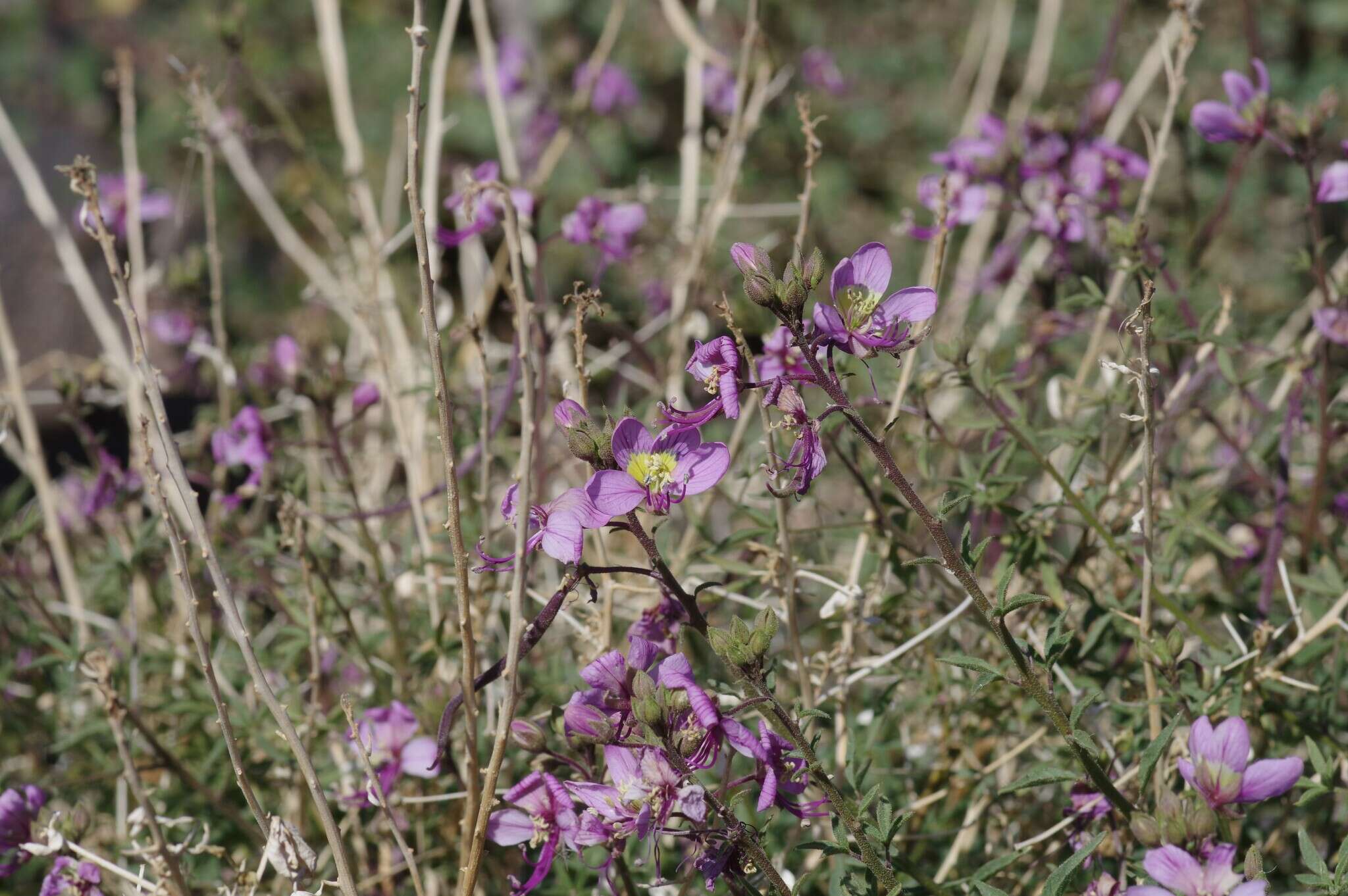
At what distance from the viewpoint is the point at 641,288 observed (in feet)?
8.63

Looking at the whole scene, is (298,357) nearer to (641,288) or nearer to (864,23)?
(641,288)

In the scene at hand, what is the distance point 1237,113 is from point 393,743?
4.14 ft

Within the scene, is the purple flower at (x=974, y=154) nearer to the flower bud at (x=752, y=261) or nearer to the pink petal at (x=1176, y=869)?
the flower bud at (x=752, y=261)

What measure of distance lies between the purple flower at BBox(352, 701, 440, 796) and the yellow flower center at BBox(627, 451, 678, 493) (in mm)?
506

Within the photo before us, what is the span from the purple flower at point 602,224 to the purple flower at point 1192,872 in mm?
1028

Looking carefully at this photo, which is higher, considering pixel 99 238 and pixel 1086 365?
pixel 99 238

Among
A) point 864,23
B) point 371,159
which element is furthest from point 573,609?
point 864,23

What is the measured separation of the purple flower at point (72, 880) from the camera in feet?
3.87

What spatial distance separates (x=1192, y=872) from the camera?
937mm

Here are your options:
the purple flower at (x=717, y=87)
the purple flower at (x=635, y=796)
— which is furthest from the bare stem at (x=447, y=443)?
the purple flower at (x=717, y=87)

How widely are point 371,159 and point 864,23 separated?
1.89m

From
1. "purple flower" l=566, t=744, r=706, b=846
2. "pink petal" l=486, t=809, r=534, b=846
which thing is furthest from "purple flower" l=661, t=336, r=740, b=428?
"pink petal" l=486, t=809, r=534, b=846

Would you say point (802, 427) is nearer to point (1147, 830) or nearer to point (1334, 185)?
point (1147, 830)

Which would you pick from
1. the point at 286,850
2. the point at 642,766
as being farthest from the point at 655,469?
the point at 286,850
